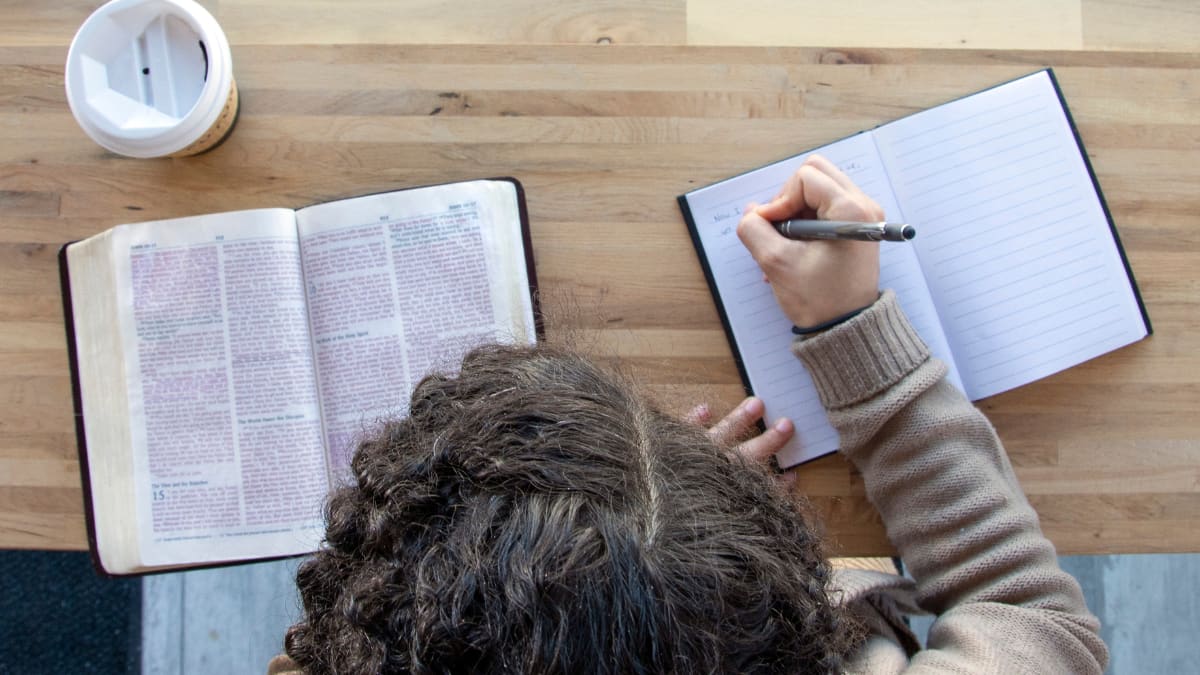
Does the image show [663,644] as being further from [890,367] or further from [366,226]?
[366,226]

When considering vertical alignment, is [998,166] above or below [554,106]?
below

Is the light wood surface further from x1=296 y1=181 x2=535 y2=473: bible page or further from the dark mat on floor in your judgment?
the dark mat on floor

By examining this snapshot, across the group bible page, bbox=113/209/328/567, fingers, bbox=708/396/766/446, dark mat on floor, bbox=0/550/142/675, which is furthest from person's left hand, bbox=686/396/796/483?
dark mat on floor, bbox=0/550/142/675

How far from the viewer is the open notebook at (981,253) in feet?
2.36

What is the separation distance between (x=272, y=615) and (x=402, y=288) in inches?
26.7

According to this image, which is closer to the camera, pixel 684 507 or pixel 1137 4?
pixel 684 507

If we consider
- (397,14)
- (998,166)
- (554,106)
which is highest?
(397,14)

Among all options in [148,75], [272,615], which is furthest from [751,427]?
[272,615]

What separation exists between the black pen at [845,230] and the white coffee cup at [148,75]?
1.60 ft

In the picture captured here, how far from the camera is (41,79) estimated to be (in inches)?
29.4

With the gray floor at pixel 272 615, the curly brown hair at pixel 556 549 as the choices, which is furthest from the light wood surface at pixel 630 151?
the gray floor at pixel 272 615

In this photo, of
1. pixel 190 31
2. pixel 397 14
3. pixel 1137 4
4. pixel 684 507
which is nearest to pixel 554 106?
pixel 397 14

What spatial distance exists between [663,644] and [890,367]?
35 centimetres

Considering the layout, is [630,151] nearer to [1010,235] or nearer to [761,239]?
[761,239]
